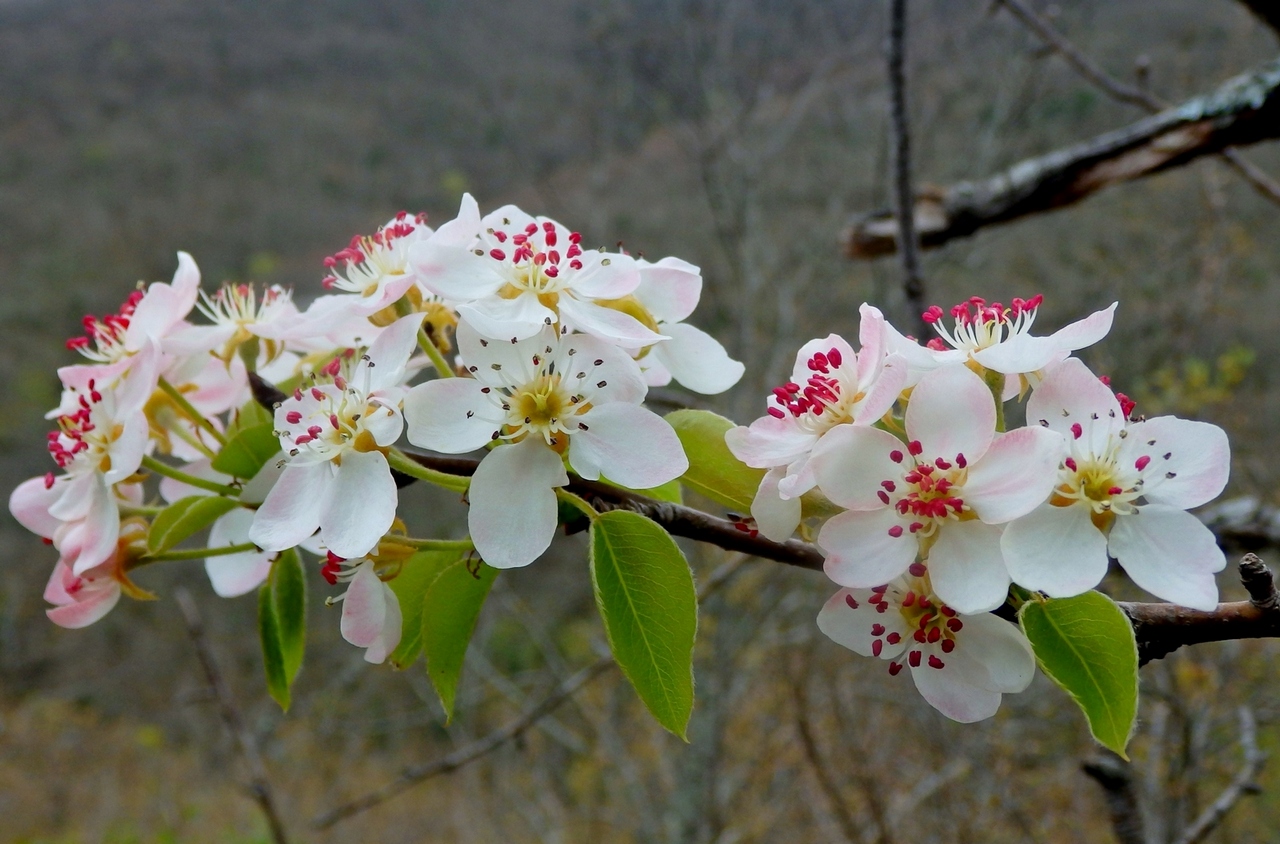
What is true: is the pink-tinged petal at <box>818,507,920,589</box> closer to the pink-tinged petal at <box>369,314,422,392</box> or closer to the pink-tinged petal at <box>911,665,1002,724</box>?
the pink-tinged petal at <box>911,665,1002,724</box>

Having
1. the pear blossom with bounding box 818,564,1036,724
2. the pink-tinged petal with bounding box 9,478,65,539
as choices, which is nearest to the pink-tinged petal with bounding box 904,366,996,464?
the pear blossom with bounding box 818,564,1036,724

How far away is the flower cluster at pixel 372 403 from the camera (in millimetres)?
630

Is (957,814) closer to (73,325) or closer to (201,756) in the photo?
(201,756)

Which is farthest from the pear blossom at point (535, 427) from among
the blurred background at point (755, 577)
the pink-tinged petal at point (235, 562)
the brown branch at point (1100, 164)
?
the blurred background at point (755, 577)

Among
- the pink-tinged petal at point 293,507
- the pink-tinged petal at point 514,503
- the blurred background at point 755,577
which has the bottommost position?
the blurred background at point 755,577

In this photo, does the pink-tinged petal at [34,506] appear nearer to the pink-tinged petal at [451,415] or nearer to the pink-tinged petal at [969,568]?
the pink-tinged petal at [451,415]

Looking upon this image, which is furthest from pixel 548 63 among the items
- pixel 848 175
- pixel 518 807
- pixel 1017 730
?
pixel 1017 730

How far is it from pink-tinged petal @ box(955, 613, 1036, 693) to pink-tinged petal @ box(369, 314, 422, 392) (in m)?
0.45

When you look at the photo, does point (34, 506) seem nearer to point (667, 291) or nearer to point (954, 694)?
point (667, 291)

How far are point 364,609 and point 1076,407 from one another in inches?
21.0

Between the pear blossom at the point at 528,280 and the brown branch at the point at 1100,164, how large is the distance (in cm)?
98

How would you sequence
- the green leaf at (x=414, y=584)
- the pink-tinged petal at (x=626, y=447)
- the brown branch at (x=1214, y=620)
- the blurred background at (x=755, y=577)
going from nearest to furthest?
1. the brown branch at (x=1214, y=620)
2. the pink-tinged petal at (x=626, y=447)
3. the green leaf at (x=414, y=584)
4. the blurred background at (x=755, y=577)

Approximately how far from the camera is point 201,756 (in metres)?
7.91

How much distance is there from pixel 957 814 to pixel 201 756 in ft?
24.2
